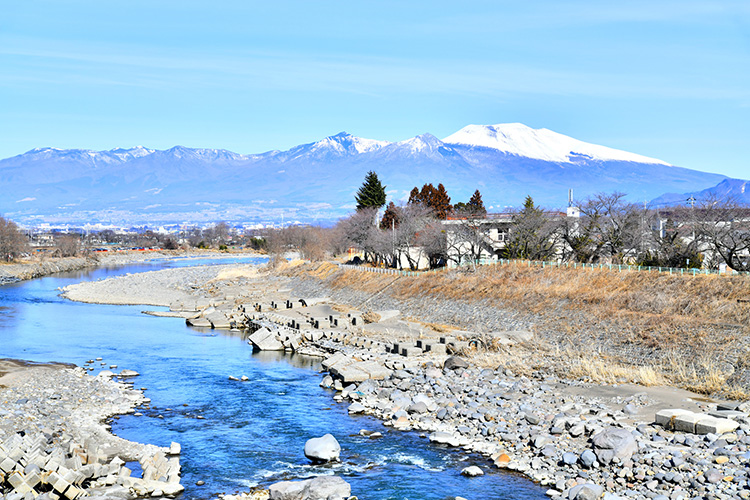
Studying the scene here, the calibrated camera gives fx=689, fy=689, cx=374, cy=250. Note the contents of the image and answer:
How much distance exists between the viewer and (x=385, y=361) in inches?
1128

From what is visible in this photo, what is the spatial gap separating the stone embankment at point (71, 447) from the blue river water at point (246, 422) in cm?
79

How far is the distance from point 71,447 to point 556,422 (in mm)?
12604

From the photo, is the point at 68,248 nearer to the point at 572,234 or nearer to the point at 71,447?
the point at 572,234

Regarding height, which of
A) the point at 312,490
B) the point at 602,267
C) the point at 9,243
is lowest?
the point at 312,490

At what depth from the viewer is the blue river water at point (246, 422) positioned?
1623 cm

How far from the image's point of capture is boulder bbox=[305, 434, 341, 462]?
691 inches

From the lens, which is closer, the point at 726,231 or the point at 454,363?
the point at 454,363

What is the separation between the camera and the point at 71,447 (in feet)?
55.7

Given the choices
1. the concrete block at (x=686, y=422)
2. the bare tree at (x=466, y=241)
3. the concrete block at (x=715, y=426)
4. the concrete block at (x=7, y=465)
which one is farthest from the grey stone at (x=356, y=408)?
the bare tree at (x=466, y=241)

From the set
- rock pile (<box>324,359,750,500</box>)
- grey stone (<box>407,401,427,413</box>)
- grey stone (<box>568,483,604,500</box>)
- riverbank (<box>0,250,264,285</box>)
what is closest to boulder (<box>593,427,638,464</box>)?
rock pile (<box>324,359,750,500</box>)

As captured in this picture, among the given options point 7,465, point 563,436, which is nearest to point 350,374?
point 563,436

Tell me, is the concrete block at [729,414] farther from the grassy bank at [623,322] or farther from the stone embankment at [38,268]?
the stone embankment at [38,268]

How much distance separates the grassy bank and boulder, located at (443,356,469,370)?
1190 mm

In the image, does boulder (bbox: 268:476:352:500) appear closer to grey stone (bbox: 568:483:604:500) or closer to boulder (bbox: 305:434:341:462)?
boulder (bbox: 305:434:341:462)
